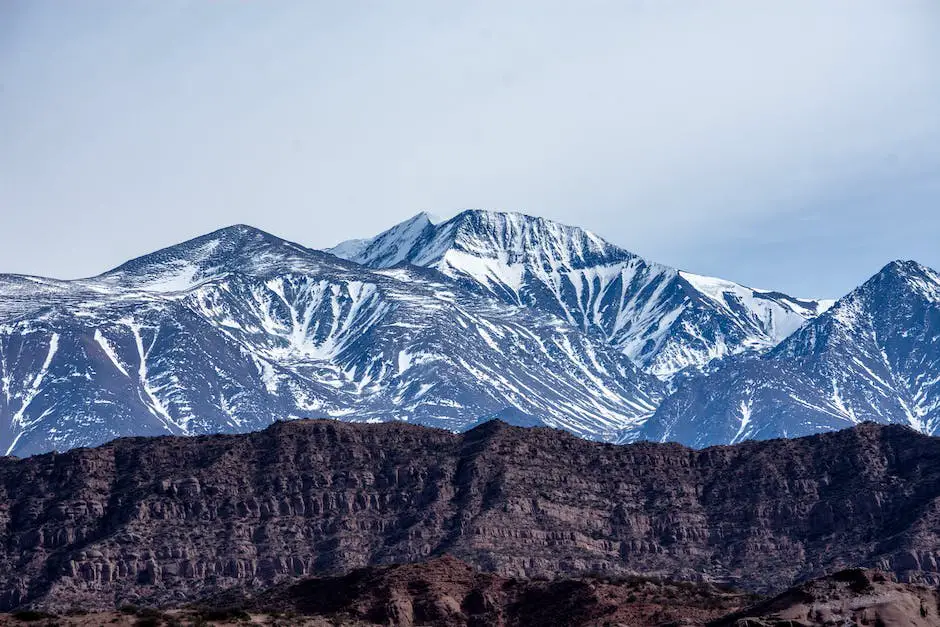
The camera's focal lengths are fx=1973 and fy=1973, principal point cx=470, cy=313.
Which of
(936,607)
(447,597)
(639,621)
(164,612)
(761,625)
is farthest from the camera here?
(447,597)

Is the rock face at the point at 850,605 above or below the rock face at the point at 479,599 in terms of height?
below

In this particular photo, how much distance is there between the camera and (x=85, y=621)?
128 meters

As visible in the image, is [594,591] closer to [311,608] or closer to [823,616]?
[311,608]

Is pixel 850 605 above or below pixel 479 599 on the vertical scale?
below

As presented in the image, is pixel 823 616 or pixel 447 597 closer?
pixel 823 616

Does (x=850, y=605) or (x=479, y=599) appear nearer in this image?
(x=850, y=605)

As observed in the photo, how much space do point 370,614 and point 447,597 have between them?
818 cm

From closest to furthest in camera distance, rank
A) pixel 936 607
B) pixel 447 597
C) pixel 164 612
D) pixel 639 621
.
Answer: pixel 936 607, pixel 164 612, pixel 639 621, pixel 447 597

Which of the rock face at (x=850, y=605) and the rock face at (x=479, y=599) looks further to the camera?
the rock face at (x=479, y=599)

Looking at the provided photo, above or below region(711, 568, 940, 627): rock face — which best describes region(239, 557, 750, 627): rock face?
above

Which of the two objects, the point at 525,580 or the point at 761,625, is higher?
the point at 525,580

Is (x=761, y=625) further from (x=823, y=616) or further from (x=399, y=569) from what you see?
(x=399, y=569)

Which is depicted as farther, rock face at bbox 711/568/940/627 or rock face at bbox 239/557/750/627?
rock face at bbox 239/557/750/627

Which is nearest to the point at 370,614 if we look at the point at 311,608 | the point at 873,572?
the point at 311,608
